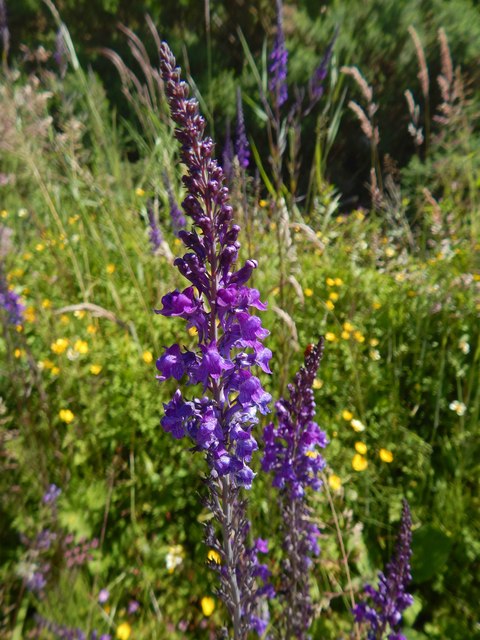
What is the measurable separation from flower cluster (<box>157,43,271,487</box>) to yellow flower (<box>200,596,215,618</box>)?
1060 mm

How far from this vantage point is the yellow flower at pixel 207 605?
1.78 meters

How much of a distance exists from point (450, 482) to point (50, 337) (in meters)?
2.21

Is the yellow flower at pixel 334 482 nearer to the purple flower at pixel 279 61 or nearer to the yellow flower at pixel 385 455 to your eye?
the yellow flower at pixel 385 455

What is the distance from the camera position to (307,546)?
5.06 feet

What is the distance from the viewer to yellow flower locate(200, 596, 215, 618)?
1.78 metres

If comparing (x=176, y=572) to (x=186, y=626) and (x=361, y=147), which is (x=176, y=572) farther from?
(x=361, y=147)

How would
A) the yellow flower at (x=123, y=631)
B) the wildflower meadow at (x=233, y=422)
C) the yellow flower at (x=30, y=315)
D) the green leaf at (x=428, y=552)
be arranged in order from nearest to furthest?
the wildflower meadow at (x=233, y=422) < the yellow flower at (x=123, y=631) < the green leaf at (x=428, y=552) < the yellow flower at (x=30, y=315)

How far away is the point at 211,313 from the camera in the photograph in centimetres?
99

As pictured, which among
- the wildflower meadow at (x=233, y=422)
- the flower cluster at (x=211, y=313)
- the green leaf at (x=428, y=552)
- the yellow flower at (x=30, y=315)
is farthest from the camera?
the yellow flower at (x=30, y=315)

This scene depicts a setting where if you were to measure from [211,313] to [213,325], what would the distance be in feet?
0.09

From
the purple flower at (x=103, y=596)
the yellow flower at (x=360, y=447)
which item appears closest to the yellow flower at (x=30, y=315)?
the purple flower at (x=103, y=596)

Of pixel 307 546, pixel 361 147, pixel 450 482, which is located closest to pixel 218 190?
pixel 307 546

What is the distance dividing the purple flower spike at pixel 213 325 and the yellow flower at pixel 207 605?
855 mm

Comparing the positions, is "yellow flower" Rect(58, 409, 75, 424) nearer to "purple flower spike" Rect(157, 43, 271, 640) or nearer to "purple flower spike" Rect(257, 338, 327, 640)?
"purple flower spike" Rect(257, 338, 327, 640)
